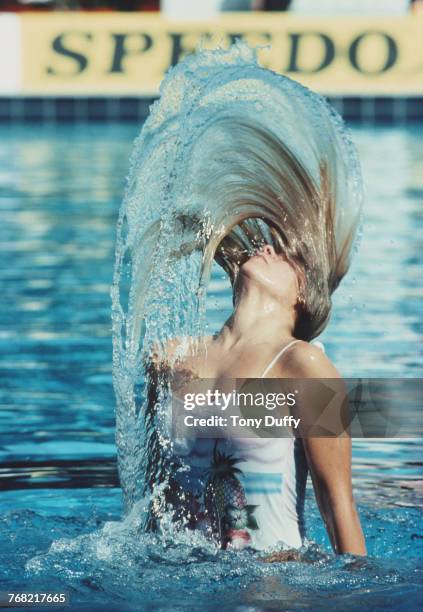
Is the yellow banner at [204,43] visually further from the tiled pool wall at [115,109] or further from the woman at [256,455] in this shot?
the woman at [256,455]

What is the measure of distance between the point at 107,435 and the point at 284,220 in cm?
302

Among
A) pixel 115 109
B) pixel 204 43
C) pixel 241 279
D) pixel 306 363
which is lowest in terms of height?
pixel 306 363

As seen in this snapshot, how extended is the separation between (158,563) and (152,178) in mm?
1416

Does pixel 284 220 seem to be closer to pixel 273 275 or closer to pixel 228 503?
pixel 273 275

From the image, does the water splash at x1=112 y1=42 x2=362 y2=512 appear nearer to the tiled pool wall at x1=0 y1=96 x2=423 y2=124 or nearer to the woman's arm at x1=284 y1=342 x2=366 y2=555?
the woman's arm at x1=284 y1=342 x2=366 y2=555

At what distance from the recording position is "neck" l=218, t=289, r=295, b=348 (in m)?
4.19

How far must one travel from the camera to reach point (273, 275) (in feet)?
13.9

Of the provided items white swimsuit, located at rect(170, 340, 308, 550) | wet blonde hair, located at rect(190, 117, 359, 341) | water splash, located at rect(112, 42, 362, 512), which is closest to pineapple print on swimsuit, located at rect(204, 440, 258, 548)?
white swimsuit, located at rect(170, 340, 308, 550)

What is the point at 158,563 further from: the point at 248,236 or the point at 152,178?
the point at 152,178

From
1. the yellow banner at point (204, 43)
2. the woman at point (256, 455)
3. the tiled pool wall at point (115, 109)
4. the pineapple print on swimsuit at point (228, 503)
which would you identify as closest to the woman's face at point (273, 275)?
the woman at point (256, 455)

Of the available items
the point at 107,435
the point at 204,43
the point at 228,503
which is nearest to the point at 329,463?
the point at 228,503

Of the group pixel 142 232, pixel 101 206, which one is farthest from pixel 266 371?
pixel 101 206

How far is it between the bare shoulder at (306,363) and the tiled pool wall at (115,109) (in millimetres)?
18815

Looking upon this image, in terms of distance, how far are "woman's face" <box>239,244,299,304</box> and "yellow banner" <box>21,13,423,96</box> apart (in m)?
17.9
